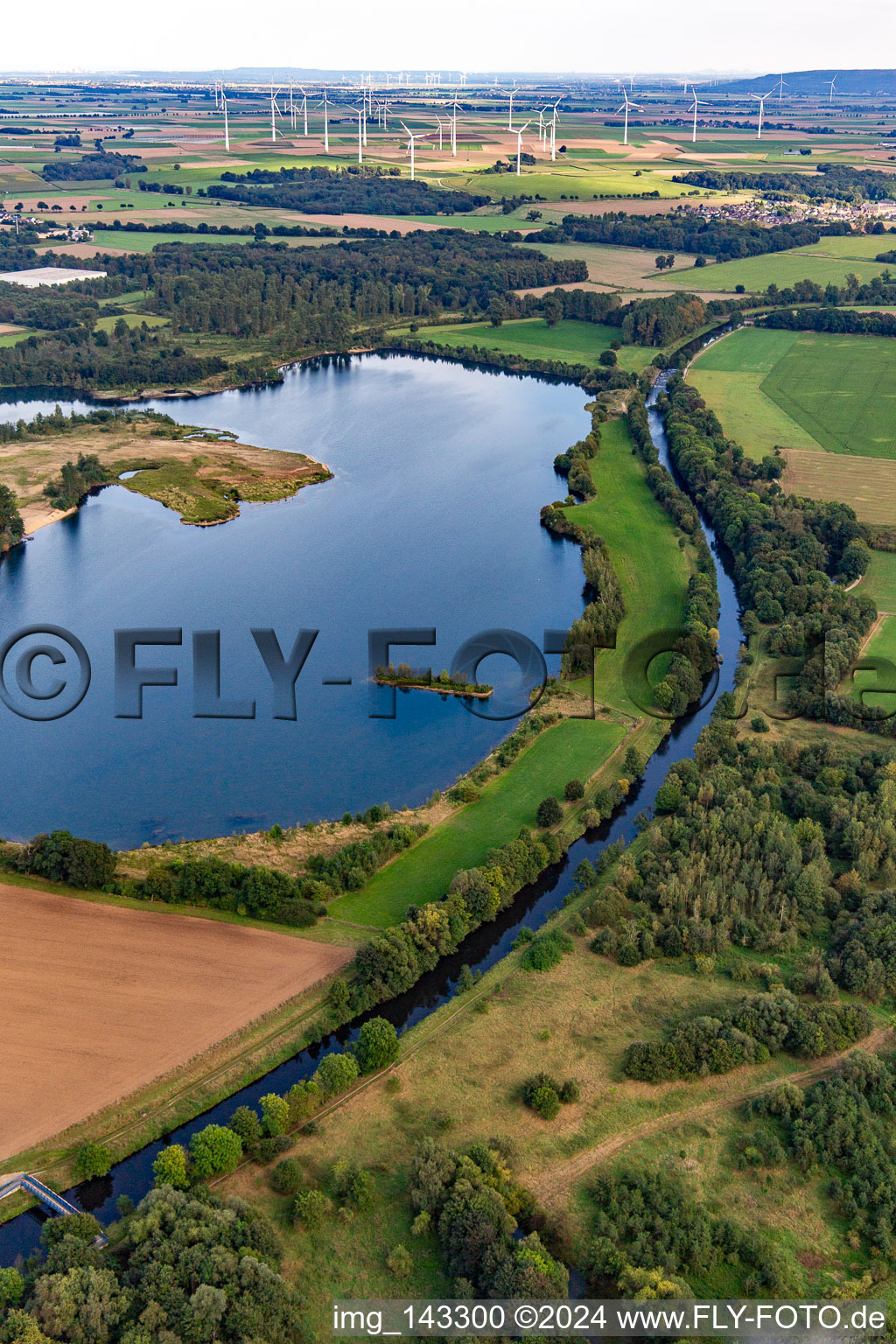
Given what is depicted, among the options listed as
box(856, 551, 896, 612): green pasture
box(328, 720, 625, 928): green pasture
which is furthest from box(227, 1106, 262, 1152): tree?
box(856, 551, 896, 612): green pasture

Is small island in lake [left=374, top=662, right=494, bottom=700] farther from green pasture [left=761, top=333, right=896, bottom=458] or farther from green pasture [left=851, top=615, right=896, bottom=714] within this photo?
green pasture [left=761, top=333, right=896, bottom=458]

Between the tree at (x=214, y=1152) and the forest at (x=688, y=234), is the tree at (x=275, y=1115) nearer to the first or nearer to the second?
the tree at (x=214, y=1152)

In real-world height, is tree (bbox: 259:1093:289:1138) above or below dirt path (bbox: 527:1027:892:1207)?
above

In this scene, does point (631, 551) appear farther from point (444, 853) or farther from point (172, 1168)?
point (172, 1168)

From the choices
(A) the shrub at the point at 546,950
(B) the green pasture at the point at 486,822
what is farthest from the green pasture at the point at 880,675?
(A) the shrub at the point at 546,950

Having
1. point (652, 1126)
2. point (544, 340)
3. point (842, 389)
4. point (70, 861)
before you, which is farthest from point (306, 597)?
point (544, 340)

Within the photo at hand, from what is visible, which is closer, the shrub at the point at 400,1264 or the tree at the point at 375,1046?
the shrub at the point at 400,1264
